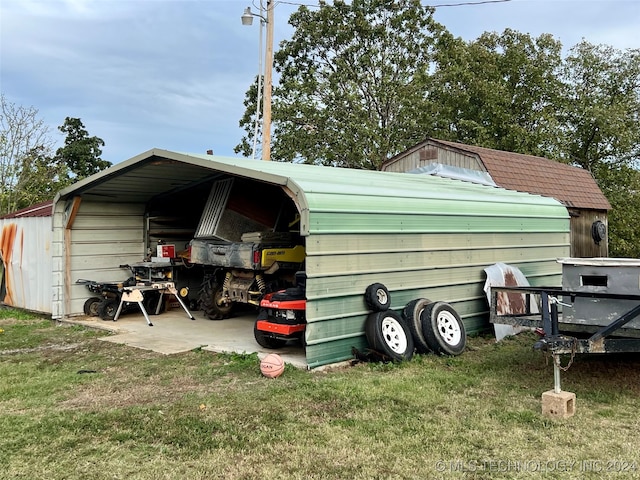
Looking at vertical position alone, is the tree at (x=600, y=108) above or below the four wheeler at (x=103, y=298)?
above

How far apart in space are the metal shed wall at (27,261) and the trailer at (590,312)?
8480mm

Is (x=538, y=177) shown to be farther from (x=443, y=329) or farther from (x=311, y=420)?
(x=311, y=420)

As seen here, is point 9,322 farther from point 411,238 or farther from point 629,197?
point 629,197

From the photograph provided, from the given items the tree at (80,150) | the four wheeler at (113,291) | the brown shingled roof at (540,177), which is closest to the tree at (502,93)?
the brown shingled roof at (540,177)

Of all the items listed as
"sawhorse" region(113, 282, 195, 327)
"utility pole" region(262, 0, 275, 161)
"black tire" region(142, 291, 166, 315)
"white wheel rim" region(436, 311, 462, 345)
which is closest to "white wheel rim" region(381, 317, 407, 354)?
"white wheel rim" region(436, 311, 462, 345)

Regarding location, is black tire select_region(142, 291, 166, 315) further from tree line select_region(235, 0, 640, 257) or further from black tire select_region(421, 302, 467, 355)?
tree line select_region(235, 0, 640, 257)

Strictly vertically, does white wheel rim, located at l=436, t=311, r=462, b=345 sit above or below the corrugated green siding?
below

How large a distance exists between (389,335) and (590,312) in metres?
2.29

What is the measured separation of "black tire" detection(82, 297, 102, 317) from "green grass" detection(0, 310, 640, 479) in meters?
3.40

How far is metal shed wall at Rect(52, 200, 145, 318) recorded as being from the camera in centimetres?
972

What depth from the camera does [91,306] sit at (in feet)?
33.3

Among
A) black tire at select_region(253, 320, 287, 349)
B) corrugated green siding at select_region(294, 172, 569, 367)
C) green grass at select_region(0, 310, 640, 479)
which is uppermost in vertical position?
corrugated green siding at select_region(294, 172, 569, 367)

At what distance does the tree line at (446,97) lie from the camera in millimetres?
20406

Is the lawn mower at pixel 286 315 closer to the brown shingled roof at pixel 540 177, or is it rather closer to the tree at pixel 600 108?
the brown shingled roof at pixel 540 177
